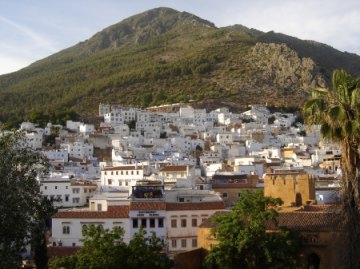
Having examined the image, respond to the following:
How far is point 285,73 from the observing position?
6585 inches

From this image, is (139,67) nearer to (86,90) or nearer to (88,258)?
(86,90)

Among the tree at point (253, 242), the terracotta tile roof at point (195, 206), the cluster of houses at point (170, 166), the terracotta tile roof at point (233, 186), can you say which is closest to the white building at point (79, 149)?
the cluster of houses at point (170, 166)

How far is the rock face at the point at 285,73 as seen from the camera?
162375mm

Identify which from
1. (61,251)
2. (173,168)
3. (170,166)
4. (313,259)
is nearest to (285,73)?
(170,166)

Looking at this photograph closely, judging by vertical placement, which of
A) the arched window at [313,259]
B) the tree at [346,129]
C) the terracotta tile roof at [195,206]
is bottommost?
the arched window at [313,259]

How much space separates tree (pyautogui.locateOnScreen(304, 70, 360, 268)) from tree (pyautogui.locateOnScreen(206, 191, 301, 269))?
11.3 m

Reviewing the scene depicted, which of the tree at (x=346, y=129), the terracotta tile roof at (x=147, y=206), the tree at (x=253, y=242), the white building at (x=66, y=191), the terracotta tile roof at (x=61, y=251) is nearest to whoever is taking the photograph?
the tree at (x=346, y=129)

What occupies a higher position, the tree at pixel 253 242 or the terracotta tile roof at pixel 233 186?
the terracotta tile roof at pixel 233 186

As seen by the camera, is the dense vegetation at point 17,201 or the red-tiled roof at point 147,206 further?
the red-tiled roof at point 147,206

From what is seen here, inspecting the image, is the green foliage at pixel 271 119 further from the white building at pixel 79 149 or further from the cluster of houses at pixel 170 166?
the white building at pixel 79 149

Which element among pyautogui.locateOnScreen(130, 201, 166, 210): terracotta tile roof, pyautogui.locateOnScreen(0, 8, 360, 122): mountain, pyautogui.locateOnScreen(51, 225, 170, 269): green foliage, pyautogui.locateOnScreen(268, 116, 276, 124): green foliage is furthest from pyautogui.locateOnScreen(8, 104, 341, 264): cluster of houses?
pyautogui.locateOnScreen(0, 8, 360, 122): mountain

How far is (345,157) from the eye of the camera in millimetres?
15570

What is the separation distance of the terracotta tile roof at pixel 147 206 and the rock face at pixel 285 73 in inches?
4768

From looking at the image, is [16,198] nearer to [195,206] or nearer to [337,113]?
[337,113]
